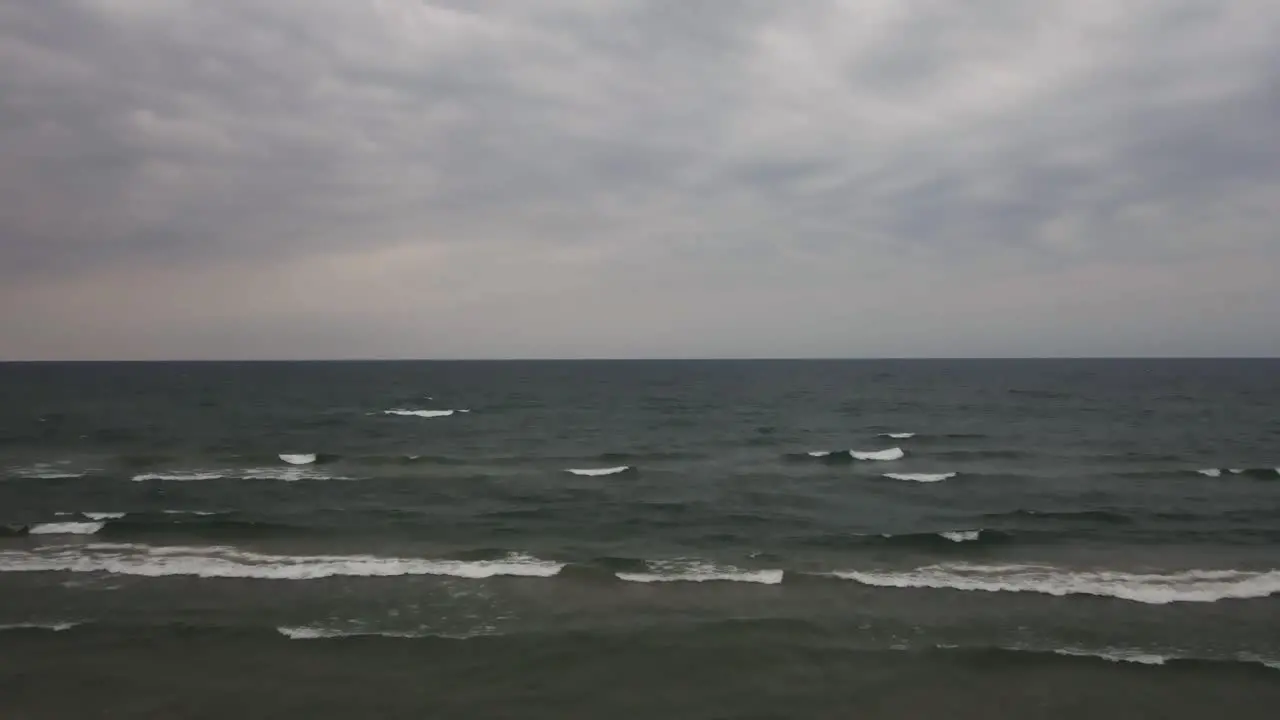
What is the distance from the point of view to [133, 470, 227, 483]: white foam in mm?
29641

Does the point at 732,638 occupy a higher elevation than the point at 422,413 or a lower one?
lower

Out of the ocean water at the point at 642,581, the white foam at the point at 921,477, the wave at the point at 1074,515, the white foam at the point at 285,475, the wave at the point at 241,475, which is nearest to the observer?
the ocean water at the point at 642,581

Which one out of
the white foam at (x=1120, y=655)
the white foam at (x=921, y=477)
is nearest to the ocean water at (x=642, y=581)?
the white foam at (x=1120, y=655)

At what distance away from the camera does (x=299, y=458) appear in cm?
3512

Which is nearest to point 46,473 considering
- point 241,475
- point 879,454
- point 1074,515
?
point 241,475

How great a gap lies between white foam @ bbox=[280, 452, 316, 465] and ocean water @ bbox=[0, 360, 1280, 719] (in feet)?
0.84

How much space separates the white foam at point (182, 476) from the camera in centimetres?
2964

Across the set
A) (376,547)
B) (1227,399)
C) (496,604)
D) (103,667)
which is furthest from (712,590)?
(1227,399)

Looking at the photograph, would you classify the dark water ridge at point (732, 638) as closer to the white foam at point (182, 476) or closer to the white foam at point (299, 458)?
the white foam at point (182, 476)

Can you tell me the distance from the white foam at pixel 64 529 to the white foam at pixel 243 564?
1783mm

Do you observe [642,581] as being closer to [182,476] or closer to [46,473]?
[182,476]

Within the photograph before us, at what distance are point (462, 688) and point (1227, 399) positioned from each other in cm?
8153

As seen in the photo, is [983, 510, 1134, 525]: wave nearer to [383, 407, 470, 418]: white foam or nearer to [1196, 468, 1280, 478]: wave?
[1196, 468, 1280, 478]: wave

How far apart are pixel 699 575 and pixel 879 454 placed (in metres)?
22.3
